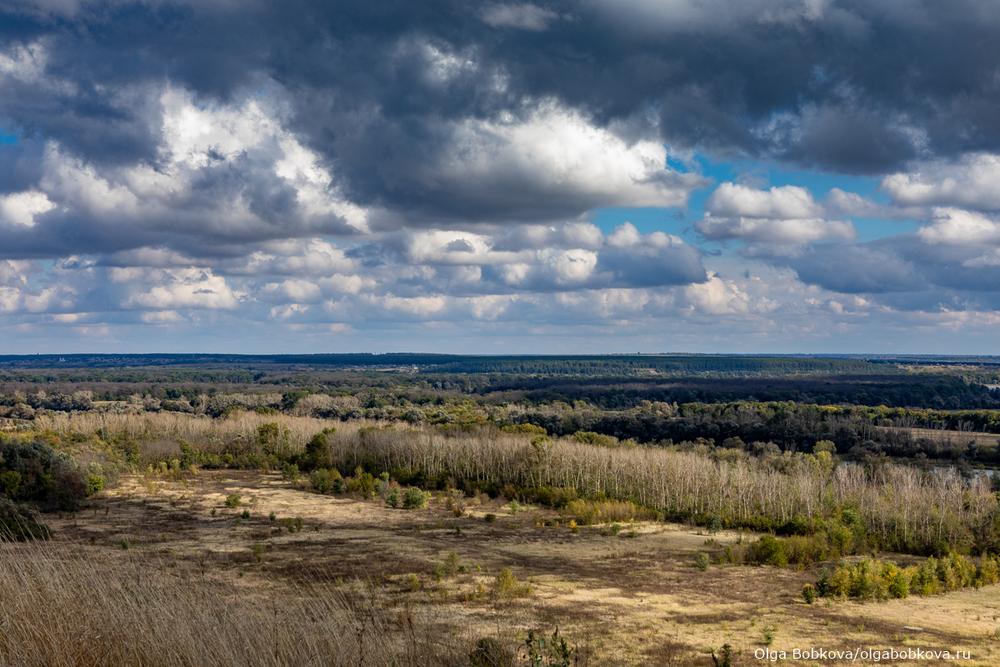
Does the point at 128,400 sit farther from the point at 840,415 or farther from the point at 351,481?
the point at 840,415

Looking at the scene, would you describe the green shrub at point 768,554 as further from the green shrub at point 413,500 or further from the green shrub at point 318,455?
the green shrub at point 318,455

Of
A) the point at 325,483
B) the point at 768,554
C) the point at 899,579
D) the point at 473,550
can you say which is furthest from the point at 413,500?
the point at 899,579

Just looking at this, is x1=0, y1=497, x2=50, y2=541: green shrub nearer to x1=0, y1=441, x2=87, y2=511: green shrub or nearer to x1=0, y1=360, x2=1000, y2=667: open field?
x1=0, y1=360, x2=1000, y2=667: open field

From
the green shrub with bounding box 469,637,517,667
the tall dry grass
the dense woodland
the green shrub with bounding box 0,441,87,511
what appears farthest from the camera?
the dense woodland

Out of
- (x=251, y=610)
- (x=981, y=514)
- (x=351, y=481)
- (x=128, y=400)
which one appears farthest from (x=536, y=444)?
(x=128, y=400)

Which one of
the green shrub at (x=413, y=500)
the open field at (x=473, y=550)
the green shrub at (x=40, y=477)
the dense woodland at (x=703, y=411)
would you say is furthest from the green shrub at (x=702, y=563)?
the dense woodland at (x=703, y=411)

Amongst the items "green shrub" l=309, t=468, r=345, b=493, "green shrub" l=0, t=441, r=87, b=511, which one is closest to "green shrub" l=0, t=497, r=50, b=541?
"green shrub" l=0, t=441, r=87, b=511
